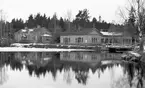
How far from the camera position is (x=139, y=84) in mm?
12531

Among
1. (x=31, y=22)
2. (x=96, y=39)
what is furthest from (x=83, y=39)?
(x=31, y=22)

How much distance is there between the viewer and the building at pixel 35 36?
72688 millimetres

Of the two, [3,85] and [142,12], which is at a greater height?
[142,12]

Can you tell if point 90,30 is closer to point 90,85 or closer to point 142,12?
point 142,12

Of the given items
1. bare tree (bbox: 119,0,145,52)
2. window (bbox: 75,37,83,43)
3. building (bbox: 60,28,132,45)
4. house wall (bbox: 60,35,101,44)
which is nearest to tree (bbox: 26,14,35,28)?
building (bbox: 60,28,132,45)

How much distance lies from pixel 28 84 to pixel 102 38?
5005 centimetres

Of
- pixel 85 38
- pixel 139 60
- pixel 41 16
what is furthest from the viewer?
pixel 41 16

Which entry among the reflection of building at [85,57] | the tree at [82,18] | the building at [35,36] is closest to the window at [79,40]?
the building at [35,36]

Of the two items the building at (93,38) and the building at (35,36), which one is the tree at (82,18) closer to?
the building at (35,36)

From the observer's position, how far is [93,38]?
6038 centimetres

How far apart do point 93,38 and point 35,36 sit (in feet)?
72.5

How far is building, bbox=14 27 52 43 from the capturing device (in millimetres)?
72688

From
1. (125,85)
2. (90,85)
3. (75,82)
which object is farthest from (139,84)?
(75,82)

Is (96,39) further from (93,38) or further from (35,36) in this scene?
(35,36)
